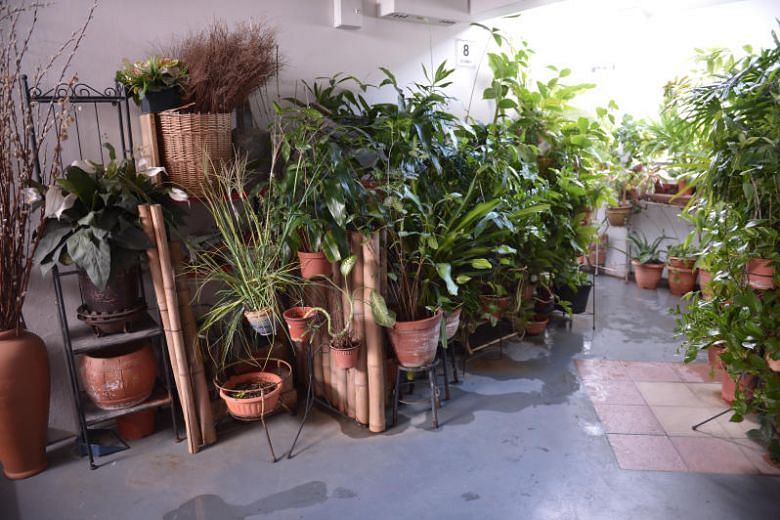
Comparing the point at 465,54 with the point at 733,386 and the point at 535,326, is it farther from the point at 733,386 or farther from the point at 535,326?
the point at 733,386

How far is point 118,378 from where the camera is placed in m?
2.59

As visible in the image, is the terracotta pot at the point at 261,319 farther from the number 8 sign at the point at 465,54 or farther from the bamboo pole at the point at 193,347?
the number 8 sign at the point at 465,54

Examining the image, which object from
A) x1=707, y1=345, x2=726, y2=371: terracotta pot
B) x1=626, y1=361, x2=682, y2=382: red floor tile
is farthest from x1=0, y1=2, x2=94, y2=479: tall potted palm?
x1=707, y1=345, x2=726, y2=371: terracotta pot

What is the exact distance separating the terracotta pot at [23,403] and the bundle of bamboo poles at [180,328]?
0.56 metres

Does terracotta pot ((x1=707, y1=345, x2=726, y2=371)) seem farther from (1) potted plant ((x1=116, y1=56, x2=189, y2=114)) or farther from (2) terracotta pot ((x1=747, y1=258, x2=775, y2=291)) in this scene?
(1) potted plant ((x1=116, y1=56, x2=189, y2=114))

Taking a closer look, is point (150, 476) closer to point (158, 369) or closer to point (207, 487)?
point (207, 487)

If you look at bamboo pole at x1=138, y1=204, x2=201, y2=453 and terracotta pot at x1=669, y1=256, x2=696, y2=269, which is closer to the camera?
bamboo pole at x1=138, y1=204, x2=201, y2=453

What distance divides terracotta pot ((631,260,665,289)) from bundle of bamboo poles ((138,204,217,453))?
4202mm

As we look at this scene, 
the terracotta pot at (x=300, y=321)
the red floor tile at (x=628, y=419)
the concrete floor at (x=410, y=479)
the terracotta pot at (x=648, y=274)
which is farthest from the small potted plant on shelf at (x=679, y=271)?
the terracotta pot at (x=300, y=321)

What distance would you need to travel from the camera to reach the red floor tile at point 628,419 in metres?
2.88

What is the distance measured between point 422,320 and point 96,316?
4.99 ft

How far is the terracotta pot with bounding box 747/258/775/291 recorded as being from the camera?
2.58m

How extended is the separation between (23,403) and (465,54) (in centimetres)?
360

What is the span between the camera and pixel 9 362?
2.40 m
